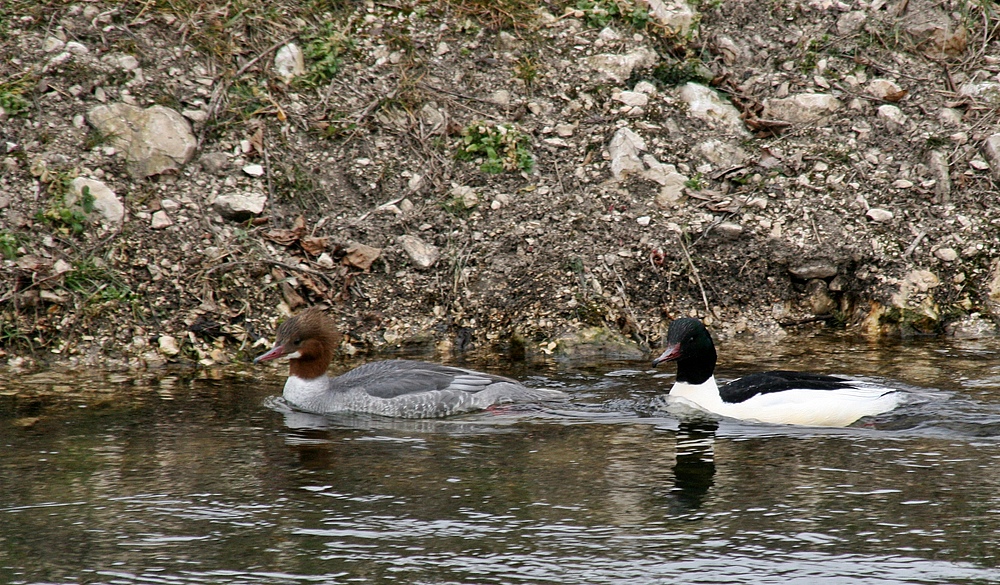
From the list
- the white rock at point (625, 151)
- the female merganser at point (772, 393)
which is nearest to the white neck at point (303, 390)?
the female merganser at point (772, 393)

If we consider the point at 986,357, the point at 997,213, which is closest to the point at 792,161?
the point at 997,213

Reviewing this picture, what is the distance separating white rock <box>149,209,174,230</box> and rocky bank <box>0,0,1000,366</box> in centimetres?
2

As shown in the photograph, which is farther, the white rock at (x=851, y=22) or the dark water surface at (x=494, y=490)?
the white rock at (x=851, y=22)

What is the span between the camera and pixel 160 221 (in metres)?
9.44

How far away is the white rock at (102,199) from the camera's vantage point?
9.38 metres

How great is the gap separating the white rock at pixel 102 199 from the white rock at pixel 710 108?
5350 mm

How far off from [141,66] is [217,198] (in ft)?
5.46

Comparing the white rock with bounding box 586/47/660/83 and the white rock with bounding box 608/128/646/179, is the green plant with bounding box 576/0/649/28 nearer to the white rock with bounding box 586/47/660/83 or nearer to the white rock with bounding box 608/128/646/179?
the white rock with bounding box 586/47/660/83

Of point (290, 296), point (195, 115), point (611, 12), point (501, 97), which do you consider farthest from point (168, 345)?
point (611, 12)

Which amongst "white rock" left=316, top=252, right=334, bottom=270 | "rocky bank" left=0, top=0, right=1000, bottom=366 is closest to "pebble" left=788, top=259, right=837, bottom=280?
"rocky bank" left=0, top=0, right=1000, bottom=366

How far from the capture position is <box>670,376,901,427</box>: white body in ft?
23.6

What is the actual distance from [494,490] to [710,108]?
19.7 feet

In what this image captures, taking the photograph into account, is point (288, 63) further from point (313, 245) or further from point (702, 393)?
point (702, 393)

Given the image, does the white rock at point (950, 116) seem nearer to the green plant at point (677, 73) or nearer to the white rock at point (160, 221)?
the green plant at point (677, 73)
